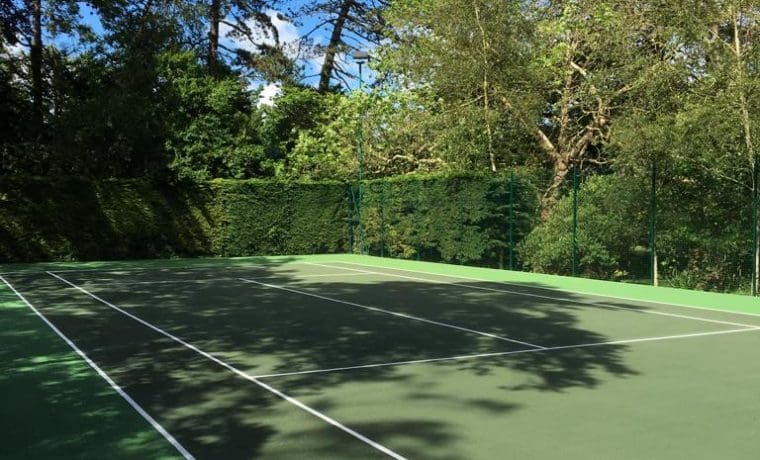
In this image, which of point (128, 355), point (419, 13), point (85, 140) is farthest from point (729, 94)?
point (85, 140)

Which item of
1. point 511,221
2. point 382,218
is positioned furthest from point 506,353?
point 382,218

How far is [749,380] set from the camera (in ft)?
21.0

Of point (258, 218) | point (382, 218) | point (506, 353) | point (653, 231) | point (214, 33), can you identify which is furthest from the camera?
point (214, 33)

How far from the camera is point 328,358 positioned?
748cm

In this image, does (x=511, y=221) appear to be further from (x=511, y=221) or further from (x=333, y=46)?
(x=333, y=46)

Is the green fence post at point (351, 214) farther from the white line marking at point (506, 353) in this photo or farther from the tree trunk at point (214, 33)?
the white line marking at point (506, 353)

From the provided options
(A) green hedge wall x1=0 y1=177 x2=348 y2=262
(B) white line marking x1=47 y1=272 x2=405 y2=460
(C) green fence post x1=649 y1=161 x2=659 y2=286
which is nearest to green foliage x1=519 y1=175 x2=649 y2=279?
(C) green fence post x1=649 y1=161 x2=659 y2=286

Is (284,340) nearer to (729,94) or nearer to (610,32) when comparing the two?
(729,94)

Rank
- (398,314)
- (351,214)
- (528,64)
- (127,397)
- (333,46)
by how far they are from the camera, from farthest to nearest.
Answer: (333,46) → (351,214) → (528,64) → (398,314) → (127,397)

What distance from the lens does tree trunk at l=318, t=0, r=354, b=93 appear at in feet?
117

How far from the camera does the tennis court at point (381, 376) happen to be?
4.69 m

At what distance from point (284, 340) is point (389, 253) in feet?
52.4

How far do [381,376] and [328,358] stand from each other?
3.27ft

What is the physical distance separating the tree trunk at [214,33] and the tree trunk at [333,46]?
548cm
